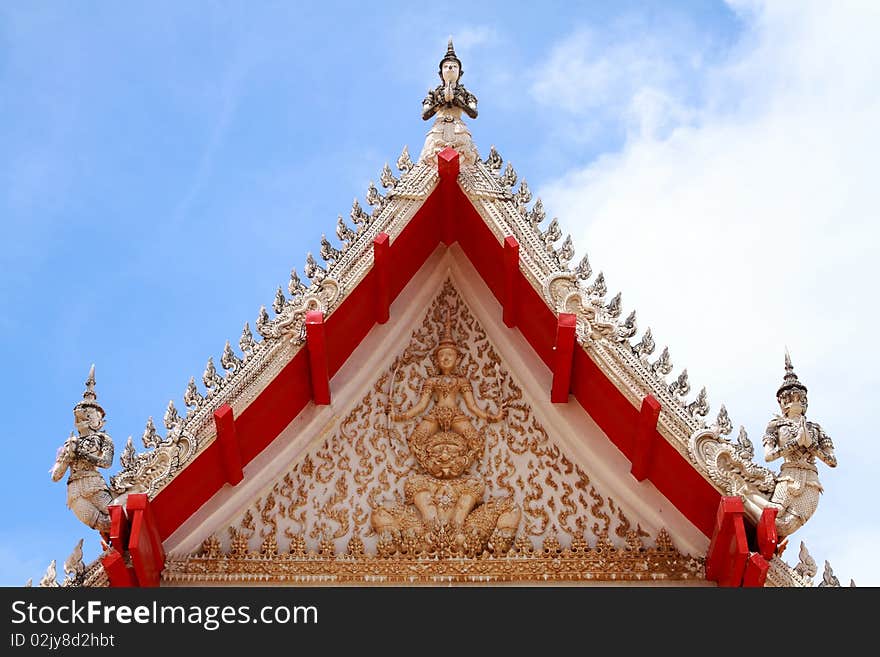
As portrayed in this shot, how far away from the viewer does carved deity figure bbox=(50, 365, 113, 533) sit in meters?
8.15

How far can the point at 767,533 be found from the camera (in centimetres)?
808

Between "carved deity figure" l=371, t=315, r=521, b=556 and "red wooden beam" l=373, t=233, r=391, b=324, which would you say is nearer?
"carved deity figure" l=371, t=315, r=521, b=556

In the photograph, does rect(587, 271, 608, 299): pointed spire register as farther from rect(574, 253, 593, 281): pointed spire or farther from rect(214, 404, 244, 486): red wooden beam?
rect(214, 404, 244, 486): red wooden beam

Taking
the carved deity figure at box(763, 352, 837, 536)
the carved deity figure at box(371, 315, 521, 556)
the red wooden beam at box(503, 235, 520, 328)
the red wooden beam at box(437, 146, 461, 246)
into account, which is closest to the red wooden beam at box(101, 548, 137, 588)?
the carved deity figure at box(371, 315, 521, 556)

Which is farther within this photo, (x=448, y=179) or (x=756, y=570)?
(x=448, y=179)

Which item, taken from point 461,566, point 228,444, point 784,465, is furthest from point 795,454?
point 228,444

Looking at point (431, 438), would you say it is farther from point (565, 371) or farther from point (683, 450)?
point (683, 450)

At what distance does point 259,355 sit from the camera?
893 cm

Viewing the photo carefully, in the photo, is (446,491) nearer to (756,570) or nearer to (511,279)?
(511,279)

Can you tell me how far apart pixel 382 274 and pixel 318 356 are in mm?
693

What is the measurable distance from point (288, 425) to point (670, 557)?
91.2 inches

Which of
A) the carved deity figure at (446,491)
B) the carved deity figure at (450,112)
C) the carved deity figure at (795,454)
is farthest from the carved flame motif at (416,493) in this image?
the carved deity figure at (450,112)

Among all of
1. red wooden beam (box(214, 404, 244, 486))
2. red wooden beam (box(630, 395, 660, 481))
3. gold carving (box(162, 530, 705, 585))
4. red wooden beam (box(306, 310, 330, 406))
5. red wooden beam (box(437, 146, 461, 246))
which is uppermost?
red wooden beam (box(437, 146, 461, 246))

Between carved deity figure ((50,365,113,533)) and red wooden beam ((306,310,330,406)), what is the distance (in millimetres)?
1295
